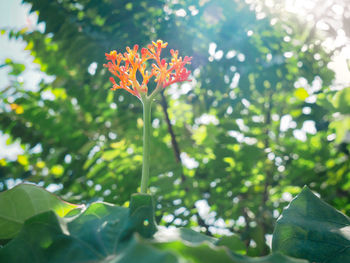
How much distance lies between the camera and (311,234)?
0.74m

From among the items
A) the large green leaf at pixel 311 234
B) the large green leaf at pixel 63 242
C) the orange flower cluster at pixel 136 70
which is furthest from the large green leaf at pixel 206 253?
the orange flower cluster at pixel 136 70

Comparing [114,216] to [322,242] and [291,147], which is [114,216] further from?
[291,147]

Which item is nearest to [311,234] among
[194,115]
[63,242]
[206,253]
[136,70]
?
[206,253]

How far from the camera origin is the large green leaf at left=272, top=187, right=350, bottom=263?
713 millimetres

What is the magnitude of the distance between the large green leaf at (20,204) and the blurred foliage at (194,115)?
99cm

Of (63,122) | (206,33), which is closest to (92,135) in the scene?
(63,122)

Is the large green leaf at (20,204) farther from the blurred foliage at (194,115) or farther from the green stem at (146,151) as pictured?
the blurred foliage at (194,115)

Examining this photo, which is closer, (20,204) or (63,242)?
(63,242)

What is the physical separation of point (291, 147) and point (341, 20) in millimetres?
1009

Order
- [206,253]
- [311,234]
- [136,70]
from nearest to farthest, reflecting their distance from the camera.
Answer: [206,253] → [311,234] → [136,70]

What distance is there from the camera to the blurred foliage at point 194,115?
2025 mm

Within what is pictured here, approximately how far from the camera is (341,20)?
224 centimetres

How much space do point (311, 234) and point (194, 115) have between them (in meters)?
1.87

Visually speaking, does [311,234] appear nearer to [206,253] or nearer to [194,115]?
[206,253]
